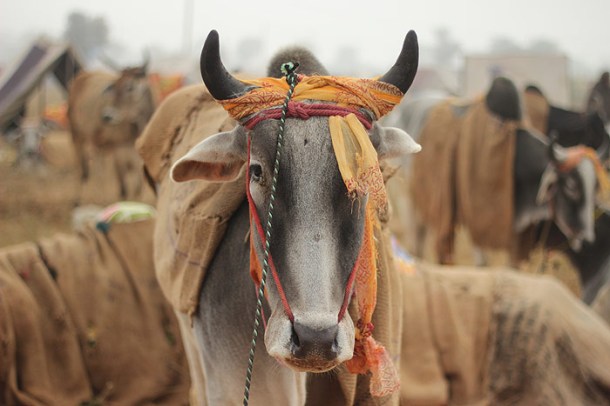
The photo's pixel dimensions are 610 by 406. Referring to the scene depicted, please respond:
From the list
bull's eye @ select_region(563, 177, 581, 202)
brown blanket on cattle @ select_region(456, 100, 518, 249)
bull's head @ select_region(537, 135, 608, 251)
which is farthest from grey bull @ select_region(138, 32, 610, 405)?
brown blanket on cattle @ select_region(456, 100, 518, 249)

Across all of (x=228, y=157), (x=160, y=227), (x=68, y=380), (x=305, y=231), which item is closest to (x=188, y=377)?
(x=68, y=380)

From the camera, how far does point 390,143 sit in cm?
259

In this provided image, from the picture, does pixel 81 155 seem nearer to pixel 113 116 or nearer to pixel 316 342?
pixel 113 116

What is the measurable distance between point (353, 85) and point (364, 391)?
1226mm

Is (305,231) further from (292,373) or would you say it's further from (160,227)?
(160,227)

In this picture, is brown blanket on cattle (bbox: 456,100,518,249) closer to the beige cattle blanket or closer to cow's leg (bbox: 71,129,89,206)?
the beige cattle blanket

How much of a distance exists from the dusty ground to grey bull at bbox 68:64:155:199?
20cm

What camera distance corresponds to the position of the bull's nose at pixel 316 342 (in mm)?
2084

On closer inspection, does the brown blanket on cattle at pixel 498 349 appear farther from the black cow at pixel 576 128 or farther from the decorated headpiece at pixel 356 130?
the black cow at pixel 576 128

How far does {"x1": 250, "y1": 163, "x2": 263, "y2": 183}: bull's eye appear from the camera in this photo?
7.77 ft

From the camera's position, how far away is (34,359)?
163 inches

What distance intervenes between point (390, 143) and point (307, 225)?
21.7 inches

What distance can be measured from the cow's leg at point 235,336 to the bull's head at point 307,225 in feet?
1.41

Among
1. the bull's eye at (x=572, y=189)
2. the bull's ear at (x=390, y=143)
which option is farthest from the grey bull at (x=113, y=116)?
the bull's ear at (x=390, y=143)
